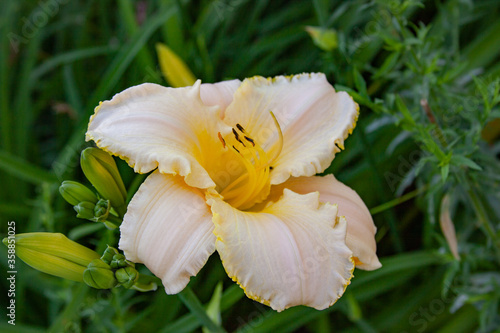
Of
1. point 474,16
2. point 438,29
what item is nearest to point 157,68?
point 438,29

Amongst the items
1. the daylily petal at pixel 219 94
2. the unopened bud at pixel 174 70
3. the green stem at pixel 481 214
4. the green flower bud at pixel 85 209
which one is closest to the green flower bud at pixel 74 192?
the green flower bud at pixel 85 209

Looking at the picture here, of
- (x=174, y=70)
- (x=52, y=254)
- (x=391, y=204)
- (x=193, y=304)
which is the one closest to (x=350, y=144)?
(x=391, y=204)

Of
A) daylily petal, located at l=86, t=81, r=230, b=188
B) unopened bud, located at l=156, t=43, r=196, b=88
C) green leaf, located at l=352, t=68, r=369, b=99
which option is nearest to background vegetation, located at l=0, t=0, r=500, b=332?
green leaf, located at l=352, t=68, r=369, b=99

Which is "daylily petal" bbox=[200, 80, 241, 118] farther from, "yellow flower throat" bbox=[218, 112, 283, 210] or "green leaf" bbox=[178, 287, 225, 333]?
"green leaf" bbox=[178, 287, 225, 333]

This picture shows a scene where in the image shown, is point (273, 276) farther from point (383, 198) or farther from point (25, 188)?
point (25, 188)

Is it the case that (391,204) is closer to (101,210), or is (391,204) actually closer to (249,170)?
(249,170)

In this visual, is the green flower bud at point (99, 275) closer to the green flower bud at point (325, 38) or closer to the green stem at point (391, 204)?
the green stem at point (391, 204)
